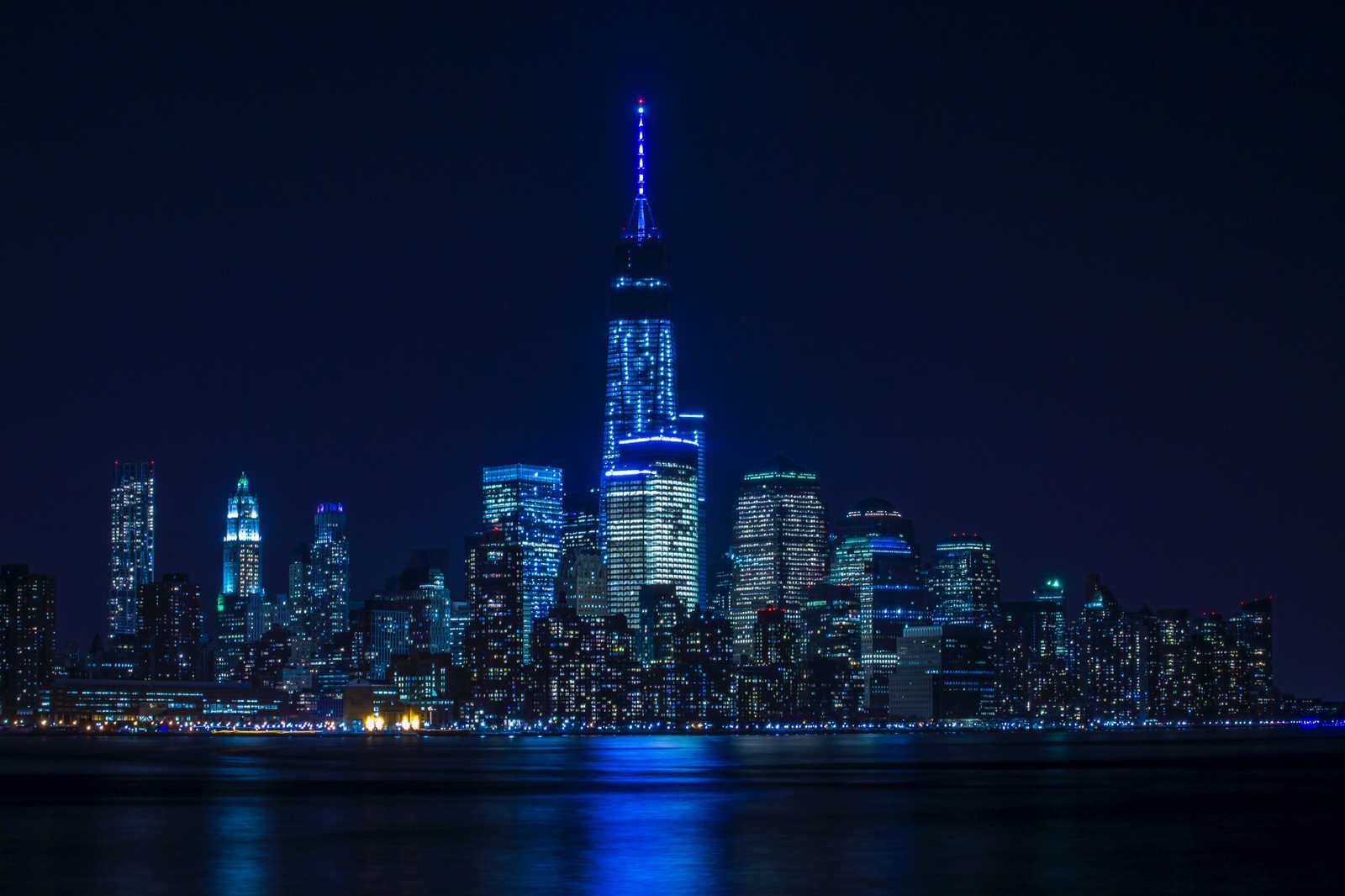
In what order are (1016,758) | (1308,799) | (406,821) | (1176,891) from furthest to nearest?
(1016,758)
(1308,799)
(406,821)
(1176,891)

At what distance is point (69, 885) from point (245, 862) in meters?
8.07

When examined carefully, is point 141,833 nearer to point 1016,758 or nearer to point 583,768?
point 583,768

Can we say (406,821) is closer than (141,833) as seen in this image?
No

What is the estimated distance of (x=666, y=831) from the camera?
71.1 metres

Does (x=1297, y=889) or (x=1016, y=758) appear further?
(x=1016, y=758)

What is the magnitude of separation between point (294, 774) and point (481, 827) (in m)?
61.9

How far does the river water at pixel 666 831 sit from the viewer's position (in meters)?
53.9

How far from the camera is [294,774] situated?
132m

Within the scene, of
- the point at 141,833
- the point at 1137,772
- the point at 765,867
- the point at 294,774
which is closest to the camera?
the point at 765,867

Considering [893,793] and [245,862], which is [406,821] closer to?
[245,862]

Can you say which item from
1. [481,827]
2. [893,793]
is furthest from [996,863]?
[893,793]

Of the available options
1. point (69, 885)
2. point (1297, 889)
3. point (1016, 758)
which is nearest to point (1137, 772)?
point (1016, 758)

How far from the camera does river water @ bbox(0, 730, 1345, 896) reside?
177 feet

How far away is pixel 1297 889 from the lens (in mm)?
52344
